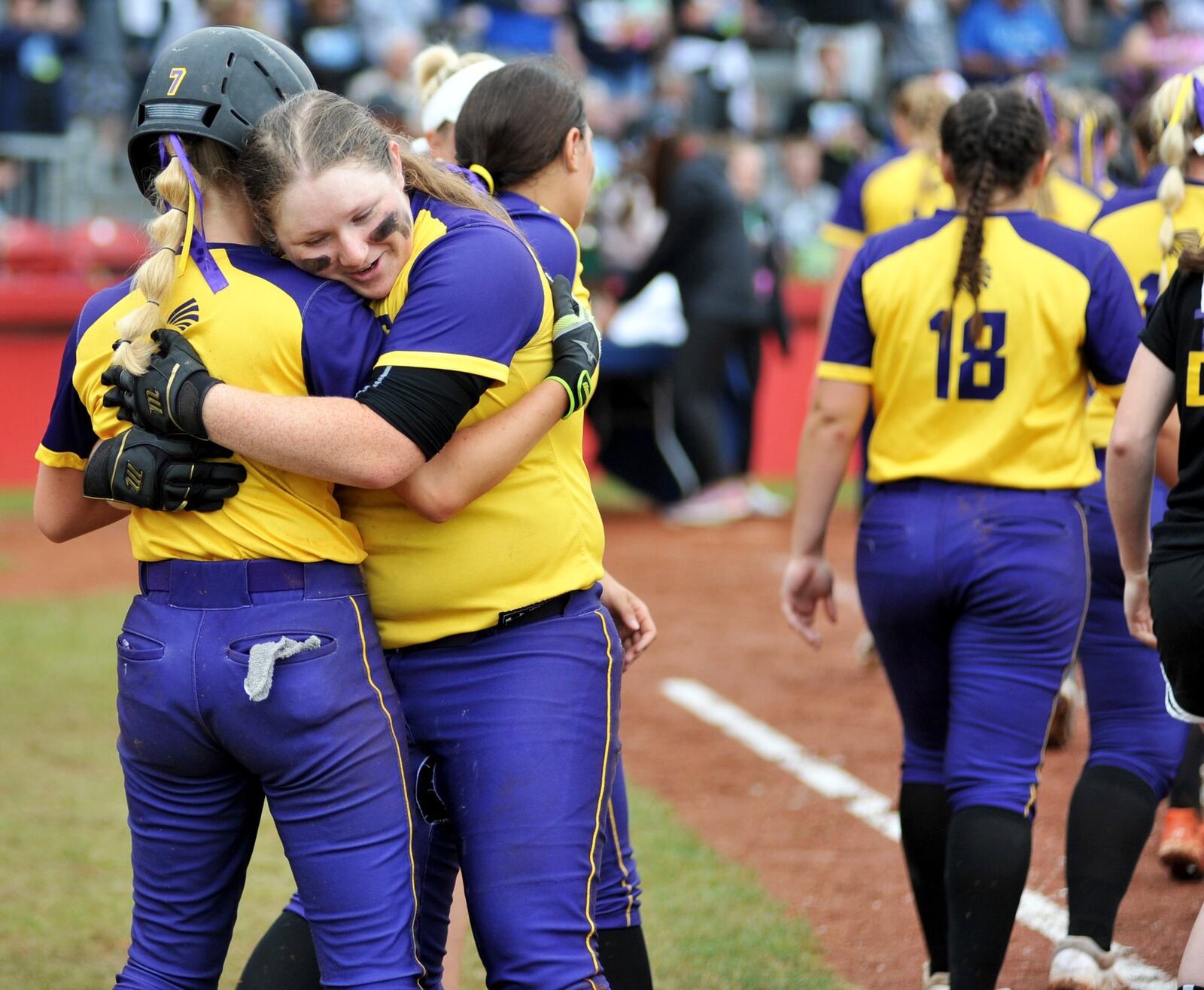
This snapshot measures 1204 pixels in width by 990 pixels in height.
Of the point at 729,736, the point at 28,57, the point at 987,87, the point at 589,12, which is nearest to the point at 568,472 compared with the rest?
the point at 987,87

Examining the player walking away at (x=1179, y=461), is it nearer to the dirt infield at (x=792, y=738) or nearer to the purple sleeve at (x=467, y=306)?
the purple sleeve at (x=467, y=306)

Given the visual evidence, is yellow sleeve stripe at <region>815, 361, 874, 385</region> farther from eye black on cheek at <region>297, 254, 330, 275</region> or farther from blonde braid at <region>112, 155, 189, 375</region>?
blonde braid at <region>112, 155, 189, 375</region>

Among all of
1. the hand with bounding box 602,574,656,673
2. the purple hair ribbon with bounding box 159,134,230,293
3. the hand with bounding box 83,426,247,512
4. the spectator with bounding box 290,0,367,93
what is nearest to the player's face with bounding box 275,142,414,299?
the purple hair ribbon with bounding box 159,134,230,293

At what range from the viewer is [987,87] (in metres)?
3.50

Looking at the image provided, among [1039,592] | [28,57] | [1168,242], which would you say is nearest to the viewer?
[1039,592]

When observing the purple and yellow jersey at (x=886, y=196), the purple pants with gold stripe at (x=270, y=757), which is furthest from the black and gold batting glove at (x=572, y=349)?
the purple and yellow jersey at (x=886, y=196)

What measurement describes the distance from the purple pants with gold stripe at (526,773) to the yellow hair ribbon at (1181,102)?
1.76m

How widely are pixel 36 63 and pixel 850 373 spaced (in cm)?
1166

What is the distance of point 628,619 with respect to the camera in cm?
302

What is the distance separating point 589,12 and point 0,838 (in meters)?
12.6

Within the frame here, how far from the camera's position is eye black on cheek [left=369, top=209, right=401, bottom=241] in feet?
7.80

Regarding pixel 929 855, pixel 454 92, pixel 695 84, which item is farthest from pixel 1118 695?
pixel 695 84

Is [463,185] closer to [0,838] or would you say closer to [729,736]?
[0,838]

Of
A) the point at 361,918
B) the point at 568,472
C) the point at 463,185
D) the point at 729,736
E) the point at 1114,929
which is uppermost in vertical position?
the point at 463,185
